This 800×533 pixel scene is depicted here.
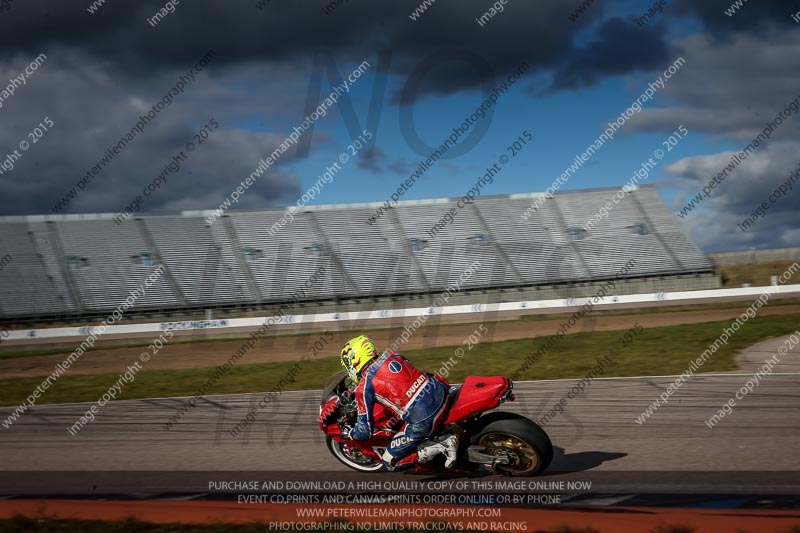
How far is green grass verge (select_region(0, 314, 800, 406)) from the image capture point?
586 inches

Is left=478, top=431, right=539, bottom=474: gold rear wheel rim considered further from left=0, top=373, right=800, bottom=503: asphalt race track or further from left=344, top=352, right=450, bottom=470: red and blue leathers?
left=344, top=352, right=450, bottom=470: red and blue leathers

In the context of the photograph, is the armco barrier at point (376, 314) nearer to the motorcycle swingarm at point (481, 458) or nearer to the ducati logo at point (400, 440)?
the ducati logo at point (400, 440)

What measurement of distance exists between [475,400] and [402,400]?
747 millimetres

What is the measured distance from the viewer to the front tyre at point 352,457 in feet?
25.3

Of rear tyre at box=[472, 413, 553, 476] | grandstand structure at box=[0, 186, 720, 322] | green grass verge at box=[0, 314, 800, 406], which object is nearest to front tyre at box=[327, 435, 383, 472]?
rear tyre at box=[472, 413, 553, 476]

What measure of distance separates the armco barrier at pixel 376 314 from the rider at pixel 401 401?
22633 millimetres

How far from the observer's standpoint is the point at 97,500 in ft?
22.7

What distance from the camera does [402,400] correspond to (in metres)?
7.01

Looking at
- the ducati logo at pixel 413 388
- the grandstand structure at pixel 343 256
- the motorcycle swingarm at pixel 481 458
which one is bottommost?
the grandstand structure at pixel 343 256

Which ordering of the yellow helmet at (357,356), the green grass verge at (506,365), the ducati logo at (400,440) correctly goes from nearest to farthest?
the ducati logo at (400,440) → the yellow helmet at (357,356) → the green grass verge at (506,365)

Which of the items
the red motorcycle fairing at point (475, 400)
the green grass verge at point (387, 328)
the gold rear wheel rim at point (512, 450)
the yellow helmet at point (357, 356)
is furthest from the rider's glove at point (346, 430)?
the green grass verge at point (387, 328)

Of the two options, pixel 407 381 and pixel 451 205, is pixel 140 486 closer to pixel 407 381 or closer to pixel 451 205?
pixel 407 381

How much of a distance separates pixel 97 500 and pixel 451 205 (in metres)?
38.5

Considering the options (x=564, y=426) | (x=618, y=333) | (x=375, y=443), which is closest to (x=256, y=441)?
(x=375, y=443)
